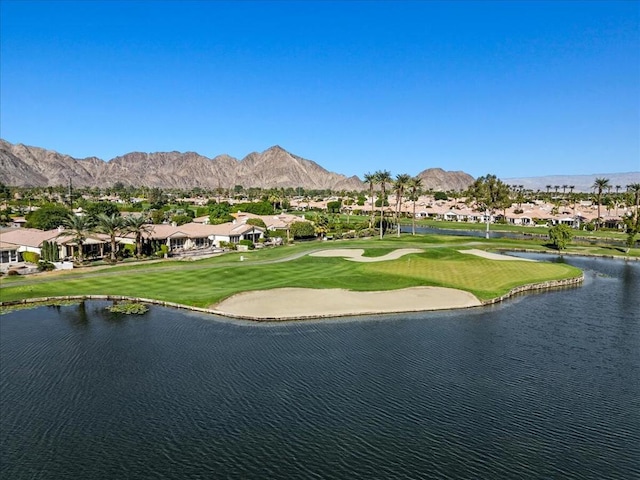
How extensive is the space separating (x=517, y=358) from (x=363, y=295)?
19357 millimetres

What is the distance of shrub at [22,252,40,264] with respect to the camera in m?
66.8

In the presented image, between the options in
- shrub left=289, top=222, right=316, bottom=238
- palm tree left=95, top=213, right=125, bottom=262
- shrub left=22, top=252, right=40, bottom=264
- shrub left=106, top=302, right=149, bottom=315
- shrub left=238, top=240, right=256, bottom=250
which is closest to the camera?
shrub left=106, top=302, right=149, bottom=315

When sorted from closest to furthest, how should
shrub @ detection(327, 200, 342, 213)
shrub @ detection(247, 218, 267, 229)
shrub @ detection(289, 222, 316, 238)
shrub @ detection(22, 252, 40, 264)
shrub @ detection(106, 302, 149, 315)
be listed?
1. shrub @ detection(106, 302, 149, 315)
2. shrub @ detection(22, 252, 40, 264)
3. shrub @ detection(247, 218, 267, 229)
4. shrub @ detection(289, 222, 316, 238)
5. shrub @ detection(327, 200, 342, 213)

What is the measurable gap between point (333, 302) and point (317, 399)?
20.4 meters

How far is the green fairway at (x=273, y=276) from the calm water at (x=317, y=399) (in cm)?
939

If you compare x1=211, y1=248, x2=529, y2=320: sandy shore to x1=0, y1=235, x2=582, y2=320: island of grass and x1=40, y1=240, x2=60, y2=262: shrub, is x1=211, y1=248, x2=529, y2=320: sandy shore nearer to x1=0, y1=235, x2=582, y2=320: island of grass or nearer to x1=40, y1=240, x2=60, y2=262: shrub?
x1=0, y1=235, x2=582, y2=320: island of grass

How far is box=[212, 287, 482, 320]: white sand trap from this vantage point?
1694 inches

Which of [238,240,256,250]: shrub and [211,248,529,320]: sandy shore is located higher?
[238,240,256,250]: shrub

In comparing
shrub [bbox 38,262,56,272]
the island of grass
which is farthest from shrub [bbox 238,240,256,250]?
shrub [bbox 38,262,56,272]

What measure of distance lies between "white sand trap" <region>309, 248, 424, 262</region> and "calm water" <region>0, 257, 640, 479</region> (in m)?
30.8

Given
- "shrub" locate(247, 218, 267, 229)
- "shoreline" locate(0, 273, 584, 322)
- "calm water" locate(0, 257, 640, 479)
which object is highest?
"shrub" locate(247, 218, 267, 229)

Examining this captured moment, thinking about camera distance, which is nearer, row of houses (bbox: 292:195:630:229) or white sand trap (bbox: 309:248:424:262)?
white sand trap (bbox: 309:248:424:262)

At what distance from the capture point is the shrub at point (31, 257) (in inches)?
2628

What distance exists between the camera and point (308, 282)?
54.1 metres
